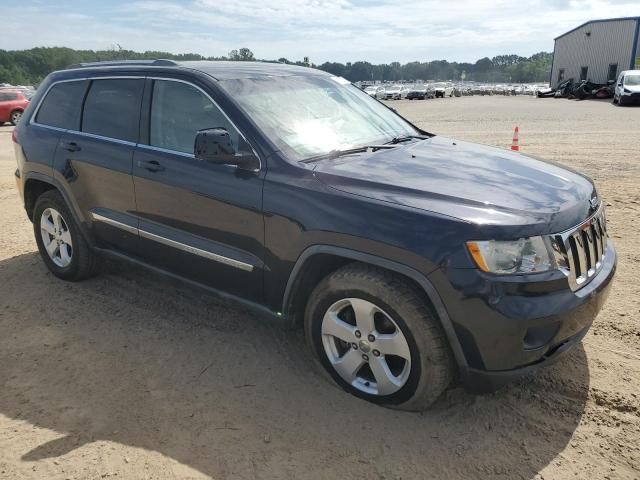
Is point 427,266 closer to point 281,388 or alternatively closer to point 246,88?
point 281,388

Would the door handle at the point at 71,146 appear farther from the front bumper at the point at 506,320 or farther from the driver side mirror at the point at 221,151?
the front bumper at the point at 506,320

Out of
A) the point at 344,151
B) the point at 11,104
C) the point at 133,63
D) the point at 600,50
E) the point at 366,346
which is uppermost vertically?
the point at 600,50

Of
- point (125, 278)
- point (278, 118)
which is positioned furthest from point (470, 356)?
point (125, 278)

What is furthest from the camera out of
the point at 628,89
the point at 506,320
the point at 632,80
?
the point at 632,80

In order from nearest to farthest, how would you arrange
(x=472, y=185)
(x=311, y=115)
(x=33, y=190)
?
(x=472, y=185) < (x=311, y=115) < (x=33, y=190)

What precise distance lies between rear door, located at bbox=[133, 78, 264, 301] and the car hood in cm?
55

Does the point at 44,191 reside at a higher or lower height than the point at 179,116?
lower

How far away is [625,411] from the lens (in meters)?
2.84

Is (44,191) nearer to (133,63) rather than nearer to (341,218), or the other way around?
(133,63)

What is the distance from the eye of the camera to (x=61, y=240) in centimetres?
460

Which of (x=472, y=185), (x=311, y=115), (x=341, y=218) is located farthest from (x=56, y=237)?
(x=472, y=185)

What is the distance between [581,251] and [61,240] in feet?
13.3

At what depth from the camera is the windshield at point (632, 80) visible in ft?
85.6

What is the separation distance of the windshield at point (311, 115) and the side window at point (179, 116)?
7.4 inches
